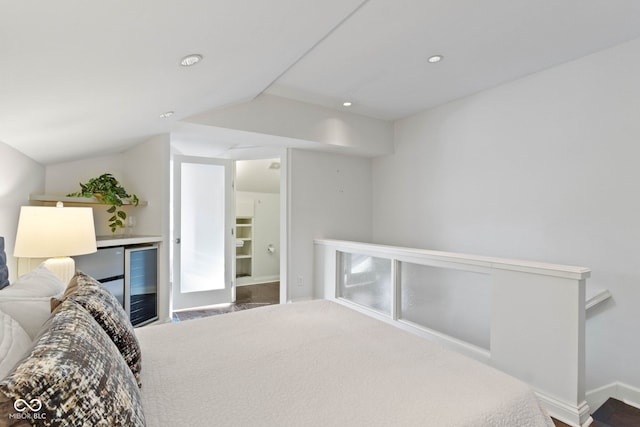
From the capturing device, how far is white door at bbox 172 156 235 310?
4.12 metres

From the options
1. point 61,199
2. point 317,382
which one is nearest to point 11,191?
point 61,199

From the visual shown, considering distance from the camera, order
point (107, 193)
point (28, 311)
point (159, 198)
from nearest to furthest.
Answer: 1. point (28, 311)
2. point (107, 193)
3. point (159, 198)

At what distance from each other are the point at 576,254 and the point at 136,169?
454cm

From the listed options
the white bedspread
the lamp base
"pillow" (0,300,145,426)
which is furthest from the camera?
the lamp base

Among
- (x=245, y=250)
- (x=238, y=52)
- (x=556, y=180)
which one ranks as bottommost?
(x=245, y=250)

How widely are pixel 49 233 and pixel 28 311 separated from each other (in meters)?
1.28

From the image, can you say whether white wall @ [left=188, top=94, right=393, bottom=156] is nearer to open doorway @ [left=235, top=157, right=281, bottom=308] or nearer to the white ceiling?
the white ceiling

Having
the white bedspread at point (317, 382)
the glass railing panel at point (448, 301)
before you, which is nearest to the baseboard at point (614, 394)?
the glass railing panel at point (448, 301)

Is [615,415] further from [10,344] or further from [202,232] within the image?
[202,232]

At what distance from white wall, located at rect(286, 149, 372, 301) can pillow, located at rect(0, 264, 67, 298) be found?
9.19ft

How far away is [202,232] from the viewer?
14.2 ft

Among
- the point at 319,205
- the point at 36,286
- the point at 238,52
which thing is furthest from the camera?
the point at 319,205

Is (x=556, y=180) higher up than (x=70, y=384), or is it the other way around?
(x=556, y=180)

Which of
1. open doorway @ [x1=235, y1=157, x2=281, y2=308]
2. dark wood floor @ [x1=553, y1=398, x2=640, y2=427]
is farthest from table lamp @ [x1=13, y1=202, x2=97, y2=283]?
dark wood floor @ [x1=553, y1=398, x2=640, y2=427]
